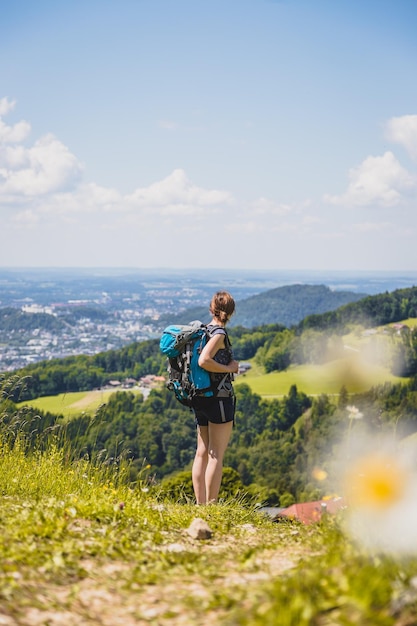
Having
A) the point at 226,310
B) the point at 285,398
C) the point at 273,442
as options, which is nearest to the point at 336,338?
the point at 285,398

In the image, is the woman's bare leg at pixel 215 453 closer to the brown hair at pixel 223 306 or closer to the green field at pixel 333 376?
the brown hair at pixel 223 306

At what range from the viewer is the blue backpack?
5.13 metres

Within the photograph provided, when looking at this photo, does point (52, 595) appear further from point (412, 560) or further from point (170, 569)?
point (412, 560)

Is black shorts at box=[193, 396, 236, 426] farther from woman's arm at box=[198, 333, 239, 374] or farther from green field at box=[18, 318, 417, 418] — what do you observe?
green field at box=[18, 318, 417, 418]

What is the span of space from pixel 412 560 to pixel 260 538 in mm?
1494

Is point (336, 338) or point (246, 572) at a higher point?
point (246, 572)

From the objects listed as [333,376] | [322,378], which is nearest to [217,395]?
[322,378]

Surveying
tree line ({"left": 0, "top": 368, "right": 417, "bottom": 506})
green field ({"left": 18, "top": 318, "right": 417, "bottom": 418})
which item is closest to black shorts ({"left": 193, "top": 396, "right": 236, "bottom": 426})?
tree line ({"left": 0, "top": 368, "right": 417, "bottom": 506})

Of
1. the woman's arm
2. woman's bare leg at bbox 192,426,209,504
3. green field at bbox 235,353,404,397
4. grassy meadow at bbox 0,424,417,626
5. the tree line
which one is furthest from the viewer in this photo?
green field at bbox 235,353,404,397

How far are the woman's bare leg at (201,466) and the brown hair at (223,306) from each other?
0.97m

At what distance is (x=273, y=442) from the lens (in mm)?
79312

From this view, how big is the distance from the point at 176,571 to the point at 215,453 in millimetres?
2396

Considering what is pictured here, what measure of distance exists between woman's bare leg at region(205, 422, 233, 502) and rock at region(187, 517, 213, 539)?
1429 millimetres

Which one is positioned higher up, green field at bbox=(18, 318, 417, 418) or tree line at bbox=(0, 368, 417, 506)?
green field at bbox=(18, 318, 417, 418)
